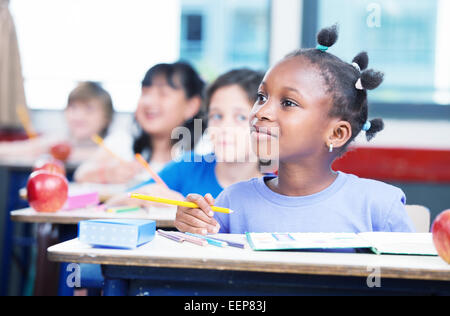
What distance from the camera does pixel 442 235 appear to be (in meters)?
0.79

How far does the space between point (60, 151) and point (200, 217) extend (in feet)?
7.52

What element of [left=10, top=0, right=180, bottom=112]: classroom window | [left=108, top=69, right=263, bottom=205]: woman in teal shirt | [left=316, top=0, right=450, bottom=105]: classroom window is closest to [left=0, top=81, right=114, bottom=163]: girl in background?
[left=10, top=0, right=180, bottom=112]: classroom window

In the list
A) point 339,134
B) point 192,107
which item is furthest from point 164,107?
point 339,134

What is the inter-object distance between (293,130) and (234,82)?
27.7 inches

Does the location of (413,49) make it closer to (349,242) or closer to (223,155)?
(223,155)

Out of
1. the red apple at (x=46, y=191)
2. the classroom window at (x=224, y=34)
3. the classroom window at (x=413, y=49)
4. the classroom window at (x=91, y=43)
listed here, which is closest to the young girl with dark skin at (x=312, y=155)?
the red apple at (x=46, y=191)

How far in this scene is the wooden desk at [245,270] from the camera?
0.74m

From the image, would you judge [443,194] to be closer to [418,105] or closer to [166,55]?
[418,105]

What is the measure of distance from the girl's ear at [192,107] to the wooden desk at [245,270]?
1.45 meters

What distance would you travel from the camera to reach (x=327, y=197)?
104cm

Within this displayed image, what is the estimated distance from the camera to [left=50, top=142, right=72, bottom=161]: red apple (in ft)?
9.98

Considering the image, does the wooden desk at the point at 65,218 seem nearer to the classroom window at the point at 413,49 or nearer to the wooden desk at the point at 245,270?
the wooden desk at the point at 245,270

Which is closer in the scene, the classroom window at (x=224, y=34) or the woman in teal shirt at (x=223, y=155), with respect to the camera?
the woman in teal shirt at (x=223, y=155)
